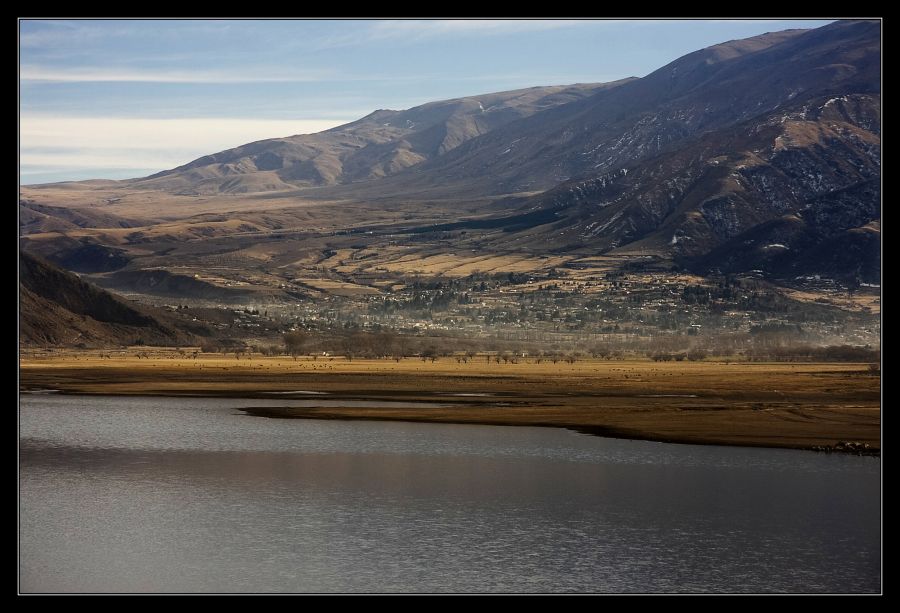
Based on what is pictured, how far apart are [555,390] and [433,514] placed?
5762 cm

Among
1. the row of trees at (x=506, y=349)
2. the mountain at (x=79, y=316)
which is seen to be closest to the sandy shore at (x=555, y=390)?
the row of trees at (x=506, y=349)

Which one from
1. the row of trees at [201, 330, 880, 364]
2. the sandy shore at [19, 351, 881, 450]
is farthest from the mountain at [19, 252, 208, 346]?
the sandy shore at [19, 351, 881, 450]

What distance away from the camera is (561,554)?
134 ft

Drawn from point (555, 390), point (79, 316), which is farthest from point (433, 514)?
point (79, 316)

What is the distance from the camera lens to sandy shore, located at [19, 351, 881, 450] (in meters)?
75.3

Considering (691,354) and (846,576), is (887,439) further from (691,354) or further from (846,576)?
(691,354)

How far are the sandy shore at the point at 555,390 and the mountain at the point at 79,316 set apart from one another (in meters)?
18.7

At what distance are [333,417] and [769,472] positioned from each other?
34544 mm

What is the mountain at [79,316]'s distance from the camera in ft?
564

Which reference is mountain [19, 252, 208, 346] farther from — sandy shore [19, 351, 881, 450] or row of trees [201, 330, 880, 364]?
sandy shore [19, 351, 881, 450]

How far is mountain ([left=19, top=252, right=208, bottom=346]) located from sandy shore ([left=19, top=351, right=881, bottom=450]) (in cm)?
1865

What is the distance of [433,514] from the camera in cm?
4722

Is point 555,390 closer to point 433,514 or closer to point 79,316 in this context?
point 433,514

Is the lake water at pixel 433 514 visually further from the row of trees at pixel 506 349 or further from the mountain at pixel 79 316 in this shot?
the mountain at pixel 79 316
